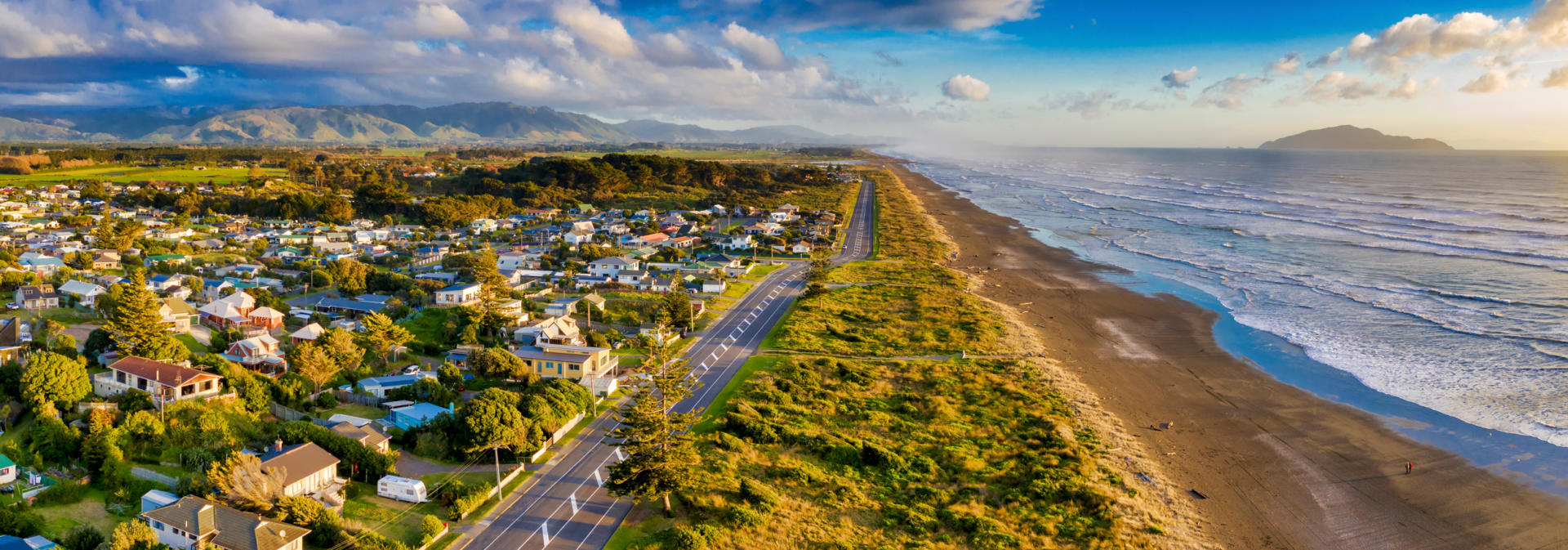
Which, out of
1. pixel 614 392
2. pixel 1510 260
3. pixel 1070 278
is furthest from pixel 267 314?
pixel 1510 260

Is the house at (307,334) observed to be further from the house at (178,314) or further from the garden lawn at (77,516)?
the garden lawn at (77,516)

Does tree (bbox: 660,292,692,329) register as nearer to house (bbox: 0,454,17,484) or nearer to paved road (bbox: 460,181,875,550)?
paved road (bbox: 460,181,875,550)

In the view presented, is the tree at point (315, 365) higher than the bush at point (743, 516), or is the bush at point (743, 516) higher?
the tree at point (315, 365)

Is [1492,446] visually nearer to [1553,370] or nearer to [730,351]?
[1553,370]

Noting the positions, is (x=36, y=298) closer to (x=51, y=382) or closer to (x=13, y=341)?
(x=13, y=341)

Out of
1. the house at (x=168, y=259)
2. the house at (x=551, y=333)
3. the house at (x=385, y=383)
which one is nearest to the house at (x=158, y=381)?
the house at (x=385, y=383)

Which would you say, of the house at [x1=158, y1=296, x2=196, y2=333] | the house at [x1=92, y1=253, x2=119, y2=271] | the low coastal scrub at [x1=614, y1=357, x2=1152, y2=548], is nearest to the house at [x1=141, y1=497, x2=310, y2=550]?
the low coastal scrub at [x1=614, y1=357, x2=1152, y2=548]

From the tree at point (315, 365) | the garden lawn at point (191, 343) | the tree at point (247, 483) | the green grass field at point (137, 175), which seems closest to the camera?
the tree at point (247, 483)

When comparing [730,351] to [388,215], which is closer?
[730,351]
